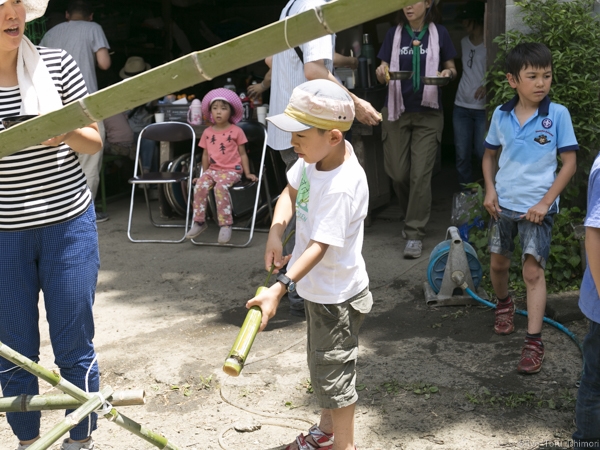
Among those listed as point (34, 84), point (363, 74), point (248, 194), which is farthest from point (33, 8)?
point (248, 194)

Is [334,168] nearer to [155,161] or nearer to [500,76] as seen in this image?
[500,76]

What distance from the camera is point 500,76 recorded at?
551cm

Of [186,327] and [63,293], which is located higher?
[63,293]

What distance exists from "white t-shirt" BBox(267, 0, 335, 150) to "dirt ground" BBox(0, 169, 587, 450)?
120cm

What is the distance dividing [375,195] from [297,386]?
11.9ft

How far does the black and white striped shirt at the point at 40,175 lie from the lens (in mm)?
2977

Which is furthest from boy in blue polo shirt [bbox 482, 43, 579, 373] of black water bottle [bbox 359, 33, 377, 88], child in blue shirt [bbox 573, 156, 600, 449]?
black water bottle [bbox 359, 33, 377, 88]

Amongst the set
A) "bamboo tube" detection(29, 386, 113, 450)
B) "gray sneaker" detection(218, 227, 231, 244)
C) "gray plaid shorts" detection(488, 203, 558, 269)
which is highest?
"bamboo tube" detection(29, 386, 113, 450)

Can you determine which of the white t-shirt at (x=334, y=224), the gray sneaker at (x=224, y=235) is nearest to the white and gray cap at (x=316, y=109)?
the white t-shirt at (x=334, y=224)

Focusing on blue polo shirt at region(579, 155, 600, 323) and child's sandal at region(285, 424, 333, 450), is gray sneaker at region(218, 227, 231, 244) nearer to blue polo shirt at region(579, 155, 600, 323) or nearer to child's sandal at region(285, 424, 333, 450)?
child's sandal at region(285, 424, 333, 450)

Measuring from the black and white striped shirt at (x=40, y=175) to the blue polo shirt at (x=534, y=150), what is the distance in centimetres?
236

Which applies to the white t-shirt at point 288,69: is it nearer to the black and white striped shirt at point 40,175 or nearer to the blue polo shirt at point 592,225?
the black and white striped shirt at point 40,175

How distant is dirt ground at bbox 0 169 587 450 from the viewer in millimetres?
3670

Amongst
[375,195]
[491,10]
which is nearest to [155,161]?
[375,195]
